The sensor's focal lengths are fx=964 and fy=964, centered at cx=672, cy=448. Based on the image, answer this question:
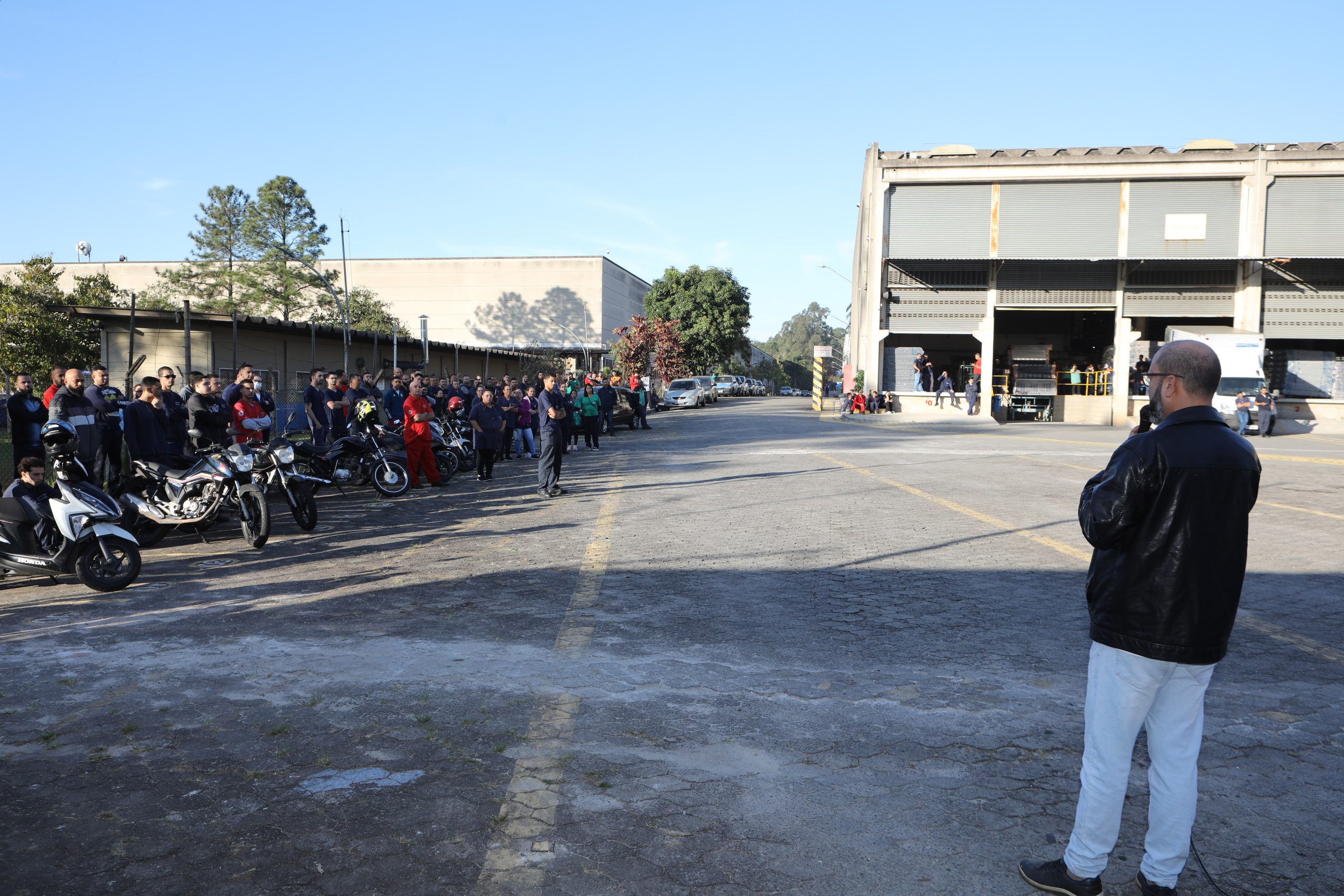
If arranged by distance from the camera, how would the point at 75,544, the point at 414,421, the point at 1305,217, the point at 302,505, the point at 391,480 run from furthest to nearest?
the point at 1305,217 → the point at 414,421 → the point at 391,480 → the point at 302,505 → the point at 75,544

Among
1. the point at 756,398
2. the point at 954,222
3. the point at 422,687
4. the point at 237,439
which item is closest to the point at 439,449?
the point at 237,439

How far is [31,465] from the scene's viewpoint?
25.8 feet

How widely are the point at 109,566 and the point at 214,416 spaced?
13.0ft

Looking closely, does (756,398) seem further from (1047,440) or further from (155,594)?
(155,594)

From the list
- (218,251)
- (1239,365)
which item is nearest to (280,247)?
(218,251)

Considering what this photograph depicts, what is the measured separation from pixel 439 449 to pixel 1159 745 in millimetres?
13945

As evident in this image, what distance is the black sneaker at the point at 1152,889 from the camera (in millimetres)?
2988

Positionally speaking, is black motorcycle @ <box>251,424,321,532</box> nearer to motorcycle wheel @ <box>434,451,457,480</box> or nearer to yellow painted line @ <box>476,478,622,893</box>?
motorcycle wheel @ <box>434,451,457,480</box>

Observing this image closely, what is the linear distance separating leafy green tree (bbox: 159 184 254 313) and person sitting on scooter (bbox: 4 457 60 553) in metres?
58.2

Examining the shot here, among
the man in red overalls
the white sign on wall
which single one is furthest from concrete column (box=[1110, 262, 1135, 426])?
the man in red overalls

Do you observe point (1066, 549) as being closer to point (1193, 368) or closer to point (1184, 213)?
point (1193, 368)

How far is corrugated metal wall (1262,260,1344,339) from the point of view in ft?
128

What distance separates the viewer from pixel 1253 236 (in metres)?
38.0

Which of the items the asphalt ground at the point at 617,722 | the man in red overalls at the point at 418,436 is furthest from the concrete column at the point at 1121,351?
the man in red overalls at the point at 418,436
